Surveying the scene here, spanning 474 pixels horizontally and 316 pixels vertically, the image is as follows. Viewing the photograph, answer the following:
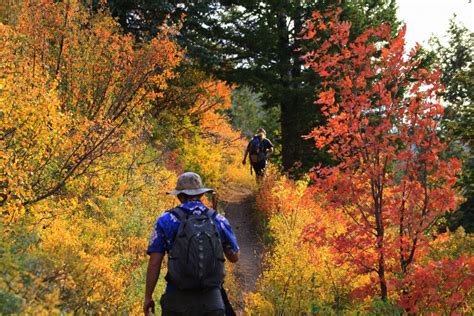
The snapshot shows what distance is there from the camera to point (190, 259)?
372cm

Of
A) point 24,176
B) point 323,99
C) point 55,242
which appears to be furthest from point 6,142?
point 323,99

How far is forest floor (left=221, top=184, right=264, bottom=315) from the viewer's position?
9.28 m

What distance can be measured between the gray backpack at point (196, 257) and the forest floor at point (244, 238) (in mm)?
4385

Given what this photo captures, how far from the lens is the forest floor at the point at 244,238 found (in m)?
9.28

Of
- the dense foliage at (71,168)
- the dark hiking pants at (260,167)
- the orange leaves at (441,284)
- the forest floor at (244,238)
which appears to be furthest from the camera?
the dark hiking pants at (260,167)

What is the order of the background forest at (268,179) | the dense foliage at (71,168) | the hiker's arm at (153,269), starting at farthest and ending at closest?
the background forest at (268,179) < the dense foliage at (71,168) < the hiker's arm at (153,269)

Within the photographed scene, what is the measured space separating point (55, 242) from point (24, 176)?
94 cm

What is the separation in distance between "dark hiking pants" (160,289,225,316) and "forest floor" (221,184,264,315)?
13.9ft

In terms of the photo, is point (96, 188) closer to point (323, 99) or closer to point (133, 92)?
point (133, 92)

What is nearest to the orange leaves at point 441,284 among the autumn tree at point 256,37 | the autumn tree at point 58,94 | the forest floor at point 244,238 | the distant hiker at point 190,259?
the distant hiker at point 190,259

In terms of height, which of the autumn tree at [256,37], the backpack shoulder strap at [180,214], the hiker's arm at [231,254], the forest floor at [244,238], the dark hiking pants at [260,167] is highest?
the autumn tree at [256,37]

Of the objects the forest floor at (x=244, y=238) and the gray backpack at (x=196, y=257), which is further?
the forest floor at (x=244, y=238)

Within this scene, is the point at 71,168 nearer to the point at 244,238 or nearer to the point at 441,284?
the point at 441,284

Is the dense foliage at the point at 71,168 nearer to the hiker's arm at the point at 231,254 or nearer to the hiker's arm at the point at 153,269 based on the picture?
the hiker's arm at the point at 153,269
